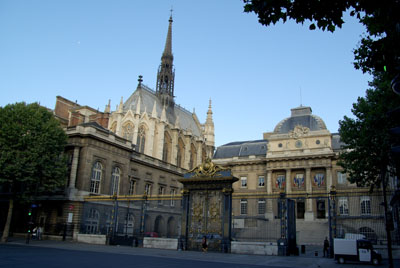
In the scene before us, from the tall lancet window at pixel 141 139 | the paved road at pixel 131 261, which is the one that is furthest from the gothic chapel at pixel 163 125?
the paved road at pixel 131 261

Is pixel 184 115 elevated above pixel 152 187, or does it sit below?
above

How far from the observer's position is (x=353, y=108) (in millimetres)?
24969

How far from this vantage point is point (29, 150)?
27438 mm

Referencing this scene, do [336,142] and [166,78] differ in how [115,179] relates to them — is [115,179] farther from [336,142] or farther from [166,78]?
[166,78]

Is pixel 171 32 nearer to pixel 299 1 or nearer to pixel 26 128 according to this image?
pixel 26 128

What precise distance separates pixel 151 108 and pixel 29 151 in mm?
35577

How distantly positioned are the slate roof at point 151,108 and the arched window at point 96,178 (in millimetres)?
20806

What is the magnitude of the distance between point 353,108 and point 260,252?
41.0ft

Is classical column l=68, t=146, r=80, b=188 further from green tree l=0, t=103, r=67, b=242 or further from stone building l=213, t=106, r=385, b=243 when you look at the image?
stone building l=213, t=106, r=385, b=243

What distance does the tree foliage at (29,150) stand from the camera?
26.2 metres

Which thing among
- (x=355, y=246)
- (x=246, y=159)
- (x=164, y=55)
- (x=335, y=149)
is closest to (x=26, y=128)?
(x=355, y=246)

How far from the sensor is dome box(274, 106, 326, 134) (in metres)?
49.6

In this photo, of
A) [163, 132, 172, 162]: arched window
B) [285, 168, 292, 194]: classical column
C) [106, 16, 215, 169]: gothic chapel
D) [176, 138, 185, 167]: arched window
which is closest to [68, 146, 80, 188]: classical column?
[106, 16, 215, 169]: gothic chapel

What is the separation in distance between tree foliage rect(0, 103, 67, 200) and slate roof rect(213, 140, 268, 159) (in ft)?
103
